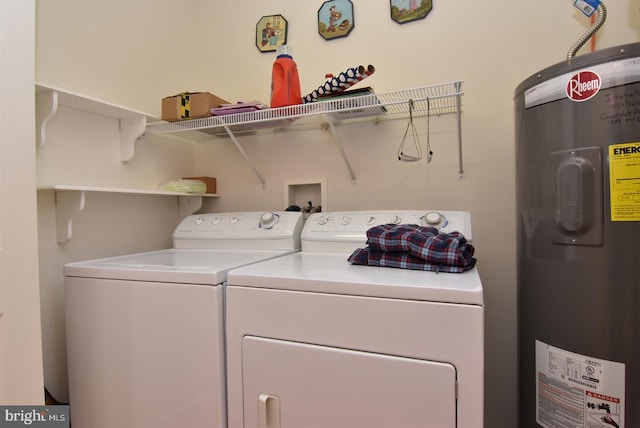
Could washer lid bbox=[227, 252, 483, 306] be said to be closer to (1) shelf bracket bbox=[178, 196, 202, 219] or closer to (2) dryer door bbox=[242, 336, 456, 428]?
(2) dryer door bbox=[242, 336, 456, 428]

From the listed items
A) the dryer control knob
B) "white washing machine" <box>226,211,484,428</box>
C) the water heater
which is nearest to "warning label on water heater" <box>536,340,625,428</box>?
the water heater

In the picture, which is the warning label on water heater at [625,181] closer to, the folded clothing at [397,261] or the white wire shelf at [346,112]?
the folded clothing at [397,261]

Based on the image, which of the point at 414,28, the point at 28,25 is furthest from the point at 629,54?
the point at 28,25

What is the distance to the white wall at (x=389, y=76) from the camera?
4.85 feet

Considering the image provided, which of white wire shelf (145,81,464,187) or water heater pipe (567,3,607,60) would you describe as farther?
white wire shelf (145,81,464,187)

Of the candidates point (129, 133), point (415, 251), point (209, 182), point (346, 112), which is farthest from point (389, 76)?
point (129, 133)

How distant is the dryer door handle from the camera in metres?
0.96

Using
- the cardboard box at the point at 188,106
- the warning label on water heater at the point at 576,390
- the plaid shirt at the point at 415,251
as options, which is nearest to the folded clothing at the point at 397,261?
the plaid shirt at the point at 415,251

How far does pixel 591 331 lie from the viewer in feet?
3.16

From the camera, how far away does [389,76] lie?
175 centimetres

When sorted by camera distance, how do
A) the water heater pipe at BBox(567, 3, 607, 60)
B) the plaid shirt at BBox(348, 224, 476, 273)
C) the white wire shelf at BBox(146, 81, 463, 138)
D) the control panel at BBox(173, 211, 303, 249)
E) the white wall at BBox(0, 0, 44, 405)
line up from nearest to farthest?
1. the white wall at BBox(0, 0, 44, 405)
2. the plaid shirt at BBox(348, 224, 476, 273)
3. the water heater pipe at BBox(567, 3, 607, 60)
4. the white wire shelf at BBox(146, 81, 463, 138)
5. the control panel at BBox(173, 211, 303, 249)

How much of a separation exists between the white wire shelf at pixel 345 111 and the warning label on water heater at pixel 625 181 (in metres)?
0.60

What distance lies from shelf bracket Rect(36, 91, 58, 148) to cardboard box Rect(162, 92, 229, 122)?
51 centimetres

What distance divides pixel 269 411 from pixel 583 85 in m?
1.28
